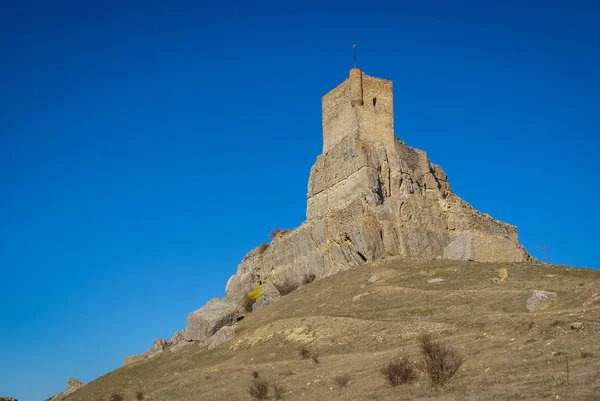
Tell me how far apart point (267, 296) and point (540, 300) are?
85.8 ft

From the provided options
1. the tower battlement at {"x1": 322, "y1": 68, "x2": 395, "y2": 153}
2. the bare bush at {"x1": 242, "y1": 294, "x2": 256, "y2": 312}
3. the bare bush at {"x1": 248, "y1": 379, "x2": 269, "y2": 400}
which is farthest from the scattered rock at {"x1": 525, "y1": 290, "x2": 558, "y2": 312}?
the bare bush at {"x1": 242, "y1": 294, "x2": 256, "y2": 312}

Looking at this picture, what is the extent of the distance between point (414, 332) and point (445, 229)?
23.4 meters

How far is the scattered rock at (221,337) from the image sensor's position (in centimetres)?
4194

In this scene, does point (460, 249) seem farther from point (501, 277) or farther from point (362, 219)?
point (501, 277)

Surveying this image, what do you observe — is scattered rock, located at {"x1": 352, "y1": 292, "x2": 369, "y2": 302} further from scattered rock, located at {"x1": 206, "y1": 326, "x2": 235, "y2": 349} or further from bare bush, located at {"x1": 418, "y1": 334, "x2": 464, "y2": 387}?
bare bush, located at {"x1": 418, "y1": 334, "x2": 464, "y2": 387}

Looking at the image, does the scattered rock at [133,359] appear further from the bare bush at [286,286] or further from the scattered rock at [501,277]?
the scattered rock at [501,277]

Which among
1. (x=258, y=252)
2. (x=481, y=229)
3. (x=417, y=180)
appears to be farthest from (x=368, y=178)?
(x=258, y=252)

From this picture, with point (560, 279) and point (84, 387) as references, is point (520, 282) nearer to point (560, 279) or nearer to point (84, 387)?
point (560, 279)

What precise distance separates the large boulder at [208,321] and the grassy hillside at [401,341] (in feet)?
4.81

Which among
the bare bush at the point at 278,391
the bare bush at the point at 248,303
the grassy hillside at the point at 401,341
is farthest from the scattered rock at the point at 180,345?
the bare bush at the point at 278,391

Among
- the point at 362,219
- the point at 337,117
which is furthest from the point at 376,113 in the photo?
the point at 362,219

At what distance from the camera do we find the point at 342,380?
2269 cm

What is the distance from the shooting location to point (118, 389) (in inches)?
1476

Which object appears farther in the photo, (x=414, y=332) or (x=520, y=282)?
(x=520, y=282)
